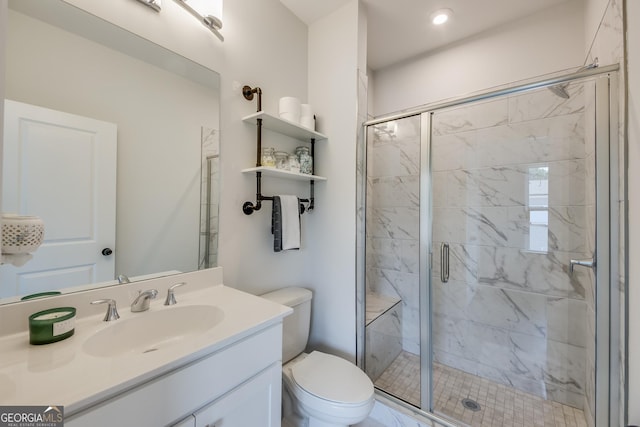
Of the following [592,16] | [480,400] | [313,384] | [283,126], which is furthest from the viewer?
[480,400]

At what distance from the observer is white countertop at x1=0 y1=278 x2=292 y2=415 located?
55cm

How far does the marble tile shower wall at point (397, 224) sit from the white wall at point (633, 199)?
1024 mm

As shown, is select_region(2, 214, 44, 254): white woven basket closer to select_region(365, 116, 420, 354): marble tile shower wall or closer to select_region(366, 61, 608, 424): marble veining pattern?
select_region(366, 61, 608, 424): marble veining pattern

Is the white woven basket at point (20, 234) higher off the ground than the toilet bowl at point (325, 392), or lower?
higher

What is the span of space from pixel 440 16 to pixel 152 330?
2410mm

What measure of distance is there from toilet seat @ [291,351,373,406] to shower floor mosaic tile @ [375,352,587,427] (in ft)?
1.72

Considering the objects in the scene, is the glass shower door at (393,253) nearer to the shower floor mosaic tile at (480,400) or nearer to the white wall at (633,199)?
the shower floor mosaic tile at (480,400)

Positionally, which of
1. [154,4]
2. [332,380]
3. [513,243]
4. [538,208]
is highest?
[154,4]

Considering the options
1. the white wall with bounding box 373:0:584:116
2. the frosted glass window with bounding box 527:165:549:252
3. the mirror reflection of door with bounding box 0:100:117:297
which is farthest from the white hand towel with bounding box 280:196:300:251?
the frosted glass window with bounding box 527:165:549:252

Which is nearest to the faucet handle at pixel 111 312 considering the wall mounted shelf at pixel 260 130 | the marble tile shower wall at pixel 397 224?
the wall mounted shelf at pixel 260 130

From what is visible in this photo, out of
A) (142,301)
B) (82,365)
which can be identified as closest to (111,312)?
(142,301)

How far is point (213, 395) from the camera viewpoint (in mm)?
782

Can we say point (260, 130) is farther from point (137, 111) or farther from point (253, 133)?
point (137, 111)

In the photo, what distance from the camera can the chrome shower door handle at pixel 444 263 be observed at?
6.27ft
